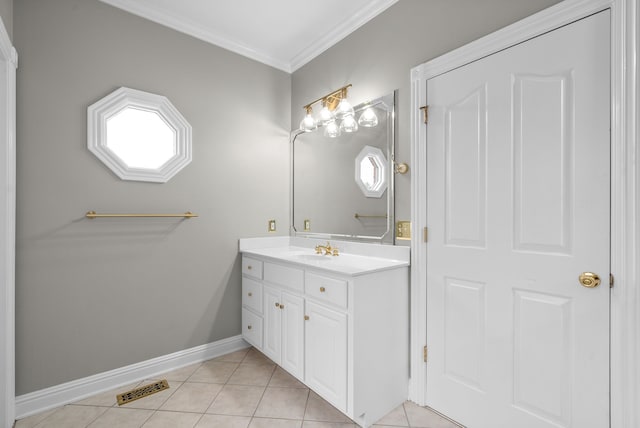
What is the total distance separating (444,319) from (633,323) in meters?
0.77

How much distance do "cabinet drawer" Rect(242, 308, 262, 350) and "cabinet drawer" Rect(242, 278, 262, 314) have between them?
0.06 meters

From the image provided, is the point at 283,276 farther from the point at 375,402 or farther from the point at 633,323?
the point at 633,323

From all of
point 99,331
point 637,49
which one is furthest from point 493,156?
point 99,331

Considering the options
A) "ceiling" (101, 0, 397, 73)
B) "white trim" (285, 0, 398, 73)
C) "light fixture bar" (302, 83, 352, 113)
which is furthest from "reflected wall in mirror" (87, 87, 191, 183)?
"white trim" (285, 0, 398, 73)

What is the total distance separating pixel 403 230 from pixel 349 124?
0.91m

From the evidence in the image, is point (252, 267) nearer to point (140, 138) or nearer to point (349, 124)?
point (140, 138)

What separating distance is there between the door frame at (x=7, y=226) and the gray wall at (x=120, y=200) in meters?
0.10

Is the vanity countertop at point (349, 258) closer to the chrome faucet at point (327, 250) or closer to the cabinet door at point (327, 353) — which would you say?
the chrome faucet at point (327, 250)

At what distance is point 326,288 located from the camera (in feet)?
5.65

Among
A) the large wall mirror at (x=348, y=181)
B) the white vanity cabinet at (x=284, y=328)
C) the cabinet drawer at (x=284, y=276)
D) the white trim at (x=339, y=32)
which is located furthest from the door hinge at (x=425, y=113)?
the white vanity cabinet at (x=284, y=328)

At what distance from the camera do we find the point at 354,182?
91.4 inches

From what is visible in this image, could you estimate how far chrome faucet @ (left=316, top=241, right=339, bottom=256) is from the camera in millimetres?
2274

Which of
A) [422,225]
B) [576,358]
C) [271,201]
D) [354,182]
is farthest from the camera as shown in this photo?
[271,201]

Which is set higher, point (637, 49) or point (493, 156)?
point (637, 49)
